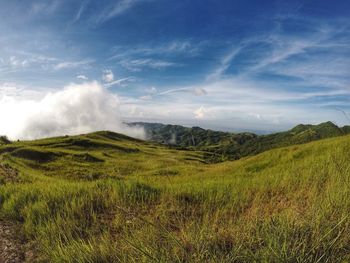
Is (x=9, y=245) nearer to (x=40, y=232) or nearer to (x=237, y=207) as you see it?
(x=40, y=232)

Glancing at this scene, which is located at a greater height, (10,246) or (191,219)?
(191,219)

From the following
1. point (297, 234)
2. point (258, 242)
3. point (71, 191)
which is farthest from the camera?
point (71, 191)

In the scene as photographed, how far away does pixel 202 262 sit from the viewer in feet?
12.2

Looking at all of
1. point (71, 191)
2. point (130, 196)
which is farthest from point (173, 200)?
point (71, 191)

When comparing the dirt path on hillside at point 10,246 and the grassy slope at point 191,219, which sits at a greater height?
the grassy slope at point 191,219

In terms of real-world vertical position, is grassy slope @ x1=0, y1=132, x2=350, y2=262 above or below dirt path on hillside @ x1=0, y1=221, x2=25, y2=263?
above

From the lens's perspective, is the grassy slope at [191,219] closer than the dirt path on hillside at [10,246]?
Yes

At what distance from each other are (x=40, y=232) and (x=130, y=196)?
1981 millimetres

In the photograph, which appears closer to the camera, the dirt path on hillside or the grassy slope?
the grassy slope

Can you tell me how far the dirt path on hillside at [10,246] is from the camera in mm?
5113

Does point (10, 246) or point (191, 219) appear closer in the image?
point (10, 246)

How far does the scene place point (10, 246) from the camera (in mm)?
5543

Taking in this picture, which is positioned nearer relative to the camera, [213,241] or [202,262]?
[202,262]

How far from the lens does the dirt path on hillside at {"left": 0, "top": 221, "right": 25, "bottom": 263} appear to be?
511cm
